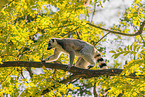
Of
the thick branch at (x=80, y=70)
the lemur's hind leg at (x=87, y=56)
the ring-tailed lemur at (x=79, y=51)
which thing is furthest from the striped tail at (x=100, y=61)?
the thick branch at (x=80, y=70)

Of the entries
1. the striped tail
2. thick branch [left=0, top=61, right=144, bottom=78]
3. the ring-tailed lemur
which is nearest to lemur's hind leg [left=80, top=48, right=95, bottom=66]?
the ring-tailed lemur

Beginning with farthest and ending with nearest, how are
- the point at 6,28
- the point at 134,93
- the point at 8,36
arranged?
the point at 6,28 < the point at 8,36 < the point at 134,93

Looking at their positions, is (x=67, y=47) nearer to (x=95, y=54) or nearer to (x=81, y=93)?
(x=95, y=54)

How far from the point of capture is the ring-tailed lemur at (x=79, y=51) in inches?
280

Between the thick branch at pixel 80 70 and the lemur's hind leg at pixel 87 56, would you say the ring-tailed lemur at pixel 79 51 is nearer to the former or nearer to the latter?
the lemur's hind leg at pixel 87 56

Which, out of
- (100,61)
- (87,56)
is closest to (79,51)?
(87,56)

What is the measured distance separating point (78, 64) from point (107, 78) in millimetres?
1625

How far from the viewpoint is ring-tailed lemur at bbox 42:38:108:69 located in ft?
23.4

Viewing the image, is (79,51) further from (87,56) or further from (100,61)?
(100,61)

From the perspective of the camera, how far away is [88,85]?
13.9 metres

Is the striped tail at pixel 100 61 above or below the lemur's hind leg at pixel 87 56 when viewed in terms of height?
below

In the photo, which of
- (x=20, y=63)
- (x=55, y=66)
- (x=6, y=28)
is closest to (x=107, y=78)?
(x=55, y=66)

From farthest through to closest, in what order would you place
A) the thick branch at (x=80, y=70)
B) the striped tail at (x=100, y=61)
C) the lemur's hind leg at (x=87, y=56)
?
the striped tail at (x=100, y=61) < the lemur's hind leg at (x=87, y=56) < the thick branch at (x=80, y=70)

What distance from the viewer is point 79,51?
290 inches
